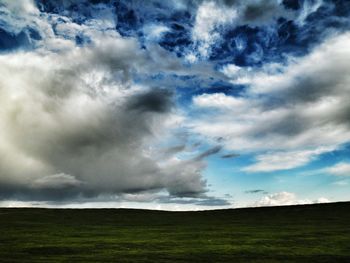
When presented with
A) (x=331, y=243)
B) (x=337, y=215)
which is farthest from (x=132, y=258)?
(x=337, y=215)

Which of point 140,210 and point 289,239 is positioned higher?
point 140,210

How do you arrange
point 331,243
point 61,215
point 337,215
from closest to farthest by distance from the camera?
point 331,243, point 337,215, point 61,215

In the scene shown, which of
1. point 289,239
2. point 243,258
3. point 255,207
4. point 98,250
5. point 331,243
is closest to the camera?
point 243,258

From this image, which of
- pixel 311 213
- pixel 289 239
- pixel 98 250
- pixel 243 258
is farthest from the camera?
pixel 311 213

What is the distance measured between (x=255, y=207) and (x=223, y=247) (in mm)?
100993

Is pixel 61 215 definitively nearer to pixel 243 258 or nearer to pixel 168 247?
pixel 168 247

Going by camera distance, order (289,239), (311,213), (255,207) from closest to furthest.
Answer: (289,239), (311,213), (255,207)

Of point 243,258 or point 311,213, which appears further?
point 311,213

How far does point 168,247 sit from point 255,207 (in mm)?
102117

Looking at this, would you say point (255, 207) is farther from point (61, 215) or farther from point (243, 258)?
point (243, 258)

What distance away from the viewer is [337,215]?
4139 inches

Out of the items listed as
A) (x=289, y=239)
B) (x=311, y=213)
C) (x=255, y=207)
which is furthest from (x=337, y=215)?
(x=289, y=239)

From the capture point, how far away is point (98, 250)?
142 feet

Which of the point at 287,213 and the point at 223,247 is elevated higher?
the point at 287,213
